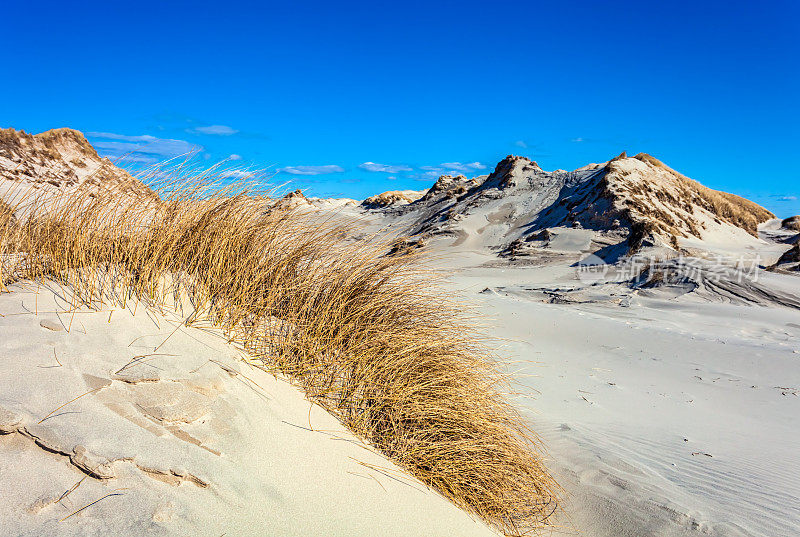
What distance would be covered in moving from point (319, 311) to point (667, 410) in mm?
4339

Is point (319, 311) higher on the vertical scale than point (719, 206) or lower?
lower

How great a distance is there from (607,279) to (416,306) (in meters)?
12.3

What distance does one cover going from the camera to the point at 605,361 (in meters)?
6.84

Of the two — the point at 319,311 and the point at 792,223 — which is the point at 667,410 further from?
the point at 792,223

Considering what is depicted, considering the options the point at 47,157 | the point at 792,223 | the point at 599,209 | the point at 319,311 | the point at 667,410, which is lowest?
the point at 667,410

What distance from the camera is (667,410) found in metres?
4.94

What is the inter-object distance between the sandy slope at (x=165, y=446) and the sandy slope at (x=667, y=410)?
1507 millimetres

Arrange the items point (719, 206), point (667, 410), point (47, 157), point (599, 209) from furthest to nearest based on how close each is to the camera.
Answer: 1. point (719, 206)
2. point (599, 209)
3. point (47, 157)
4. point (667, 410)

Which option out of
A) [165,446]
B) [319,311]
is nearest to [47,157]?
[319,311]

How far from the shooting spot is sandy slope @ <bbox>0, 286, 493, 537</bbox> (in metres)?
1.43

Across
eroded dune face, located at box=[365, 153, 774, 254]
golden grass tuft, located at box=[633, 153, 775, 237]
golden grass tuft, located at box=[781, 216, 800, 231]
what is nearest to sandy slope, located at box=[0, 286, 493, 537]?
eroded dune face, located at box=[365, 153, 774, 254]

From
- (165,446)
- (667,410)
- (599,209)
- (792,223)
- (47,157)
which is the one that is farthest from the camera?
(792,223)

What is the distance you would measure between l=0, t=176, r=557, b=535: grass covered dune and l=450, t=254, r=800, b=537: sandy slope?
0.66 meters

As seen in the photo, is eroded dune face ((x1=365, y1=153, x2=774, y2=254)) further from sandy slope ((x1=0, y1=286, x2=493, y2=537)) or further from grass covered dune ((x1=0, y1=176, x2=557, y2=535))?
sandy slope ((x1=0, y1=286, x2=493, y2=537))
